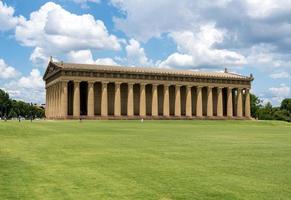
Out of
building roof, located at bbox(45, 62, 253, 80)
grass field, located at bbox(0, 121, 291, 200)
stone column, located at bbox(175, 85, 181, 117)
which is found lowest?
grass field, located at bbox(0, 121, 291, 200)

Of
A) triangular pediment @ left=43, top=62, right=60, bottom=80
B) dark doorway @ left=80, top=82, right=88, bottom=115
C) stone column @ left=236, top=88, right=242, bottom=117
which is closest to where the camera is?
triangular pediment @ left=43, top=62, right=60, bottom=80

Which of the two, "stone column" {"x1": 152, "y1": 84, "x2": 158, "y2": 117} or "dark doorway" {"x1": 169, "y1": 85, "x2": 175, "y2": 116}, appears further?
"dark doorway" {"x1": 169, "y1": 85, "x2": 175, "y2": 116}

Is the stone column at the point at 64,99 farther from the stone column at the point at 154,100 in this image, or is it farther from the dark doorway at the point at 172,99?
the dark doorway at the point at 172,99

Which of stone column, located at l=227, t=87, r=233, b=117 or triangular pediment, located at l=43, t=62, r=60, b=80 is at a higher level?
triangular pediment, located at l=43, t=62, r=60, b=80

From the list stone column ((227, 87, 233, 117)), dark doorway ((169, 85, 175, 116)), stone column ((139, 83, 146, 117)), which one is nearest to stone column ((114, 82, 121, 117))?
stone column ((139, 83, 146, 117))

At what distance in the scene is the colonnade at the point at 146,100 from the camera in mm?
123125

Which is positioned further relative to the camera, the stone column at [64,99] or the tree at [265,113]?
the tree at [265,113]

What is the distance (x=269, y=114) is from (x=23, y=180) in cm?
17528

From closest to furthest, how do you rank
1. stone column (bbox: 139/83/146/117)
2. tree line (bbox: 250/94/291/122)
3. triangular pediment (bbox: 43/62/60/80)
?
triangular pediment (bbox: 43/62/60/80) < stone column (bbox: 139/83/146/117) < tree line (bbox: 250/94/291/122)

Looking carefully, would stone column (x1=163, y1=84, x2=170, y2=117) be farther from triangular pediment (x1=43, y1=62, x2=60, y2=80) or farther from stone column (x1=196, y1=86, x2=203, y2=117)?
triangular pediment (x1=43, y1=62, x2=60, y2=80)

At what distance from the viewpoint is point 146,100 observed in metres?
135

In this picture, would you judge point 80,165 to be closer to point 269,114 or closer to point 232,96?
point 232,96

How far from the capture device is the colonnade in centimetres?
12312

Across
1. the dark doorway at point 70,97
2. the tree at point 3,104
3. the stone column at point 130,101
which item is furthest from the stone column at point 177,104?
the tree at point 3,104
